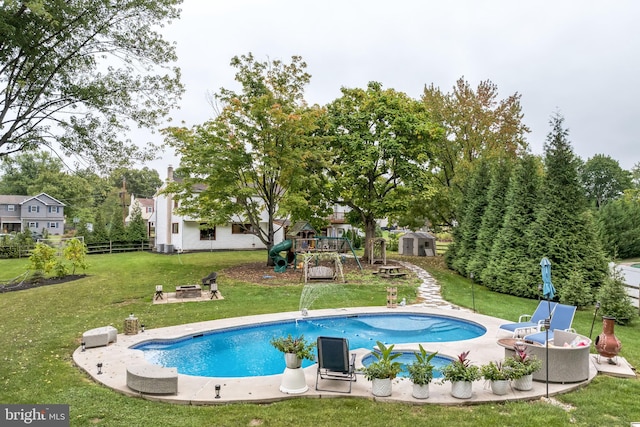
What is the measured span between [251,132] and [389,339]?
1272 centimetres

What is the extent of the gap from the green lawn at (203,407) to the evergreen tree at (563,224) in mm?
1905

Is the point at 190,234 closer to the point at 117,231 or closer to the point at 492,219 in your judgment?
the point at 117,231

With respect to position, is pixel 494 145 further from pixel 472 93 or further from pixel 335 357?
pixel 335 357

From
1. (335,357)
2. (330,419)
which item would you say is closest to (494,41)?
(335,357)

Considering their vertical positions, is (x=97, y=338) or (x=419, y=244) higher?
(x=419, y=244)

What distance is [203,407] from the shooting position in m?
5.45

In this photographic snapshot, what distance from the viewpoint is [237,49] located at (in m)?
20.8

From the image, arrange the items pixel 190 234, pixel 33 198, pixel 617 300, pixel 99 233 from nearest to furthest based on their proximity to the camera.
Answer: pixel 617 300
pixel 190 234
pixel 99 233
pixel 33 198

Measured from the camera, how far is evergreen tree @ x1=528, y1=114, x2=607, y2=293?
13812 mm

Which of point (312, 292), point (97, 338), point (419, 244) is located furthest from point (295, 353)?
point (419, 244)

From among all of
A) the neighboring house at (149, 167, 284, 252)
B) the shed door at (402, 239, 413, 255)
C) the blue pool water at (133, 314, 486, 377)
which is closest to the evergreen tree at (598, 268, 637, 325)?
the blue pool water at (133, 314, 486, 377)

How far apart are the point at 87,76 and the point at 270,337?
7858mm

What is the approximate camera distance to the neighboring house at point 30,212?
157 feet

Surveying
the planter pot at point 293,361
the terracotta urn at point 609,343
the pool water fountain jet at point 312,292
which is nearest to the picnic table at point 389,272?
the pool water fountain jet at point 312,292
